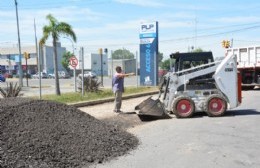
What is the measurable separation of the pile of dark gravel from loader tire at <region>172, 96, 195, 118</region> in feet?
15.3

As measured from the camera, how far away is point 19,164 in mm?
7715

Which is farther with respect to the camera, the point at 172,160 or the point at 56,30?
the point at 56,30

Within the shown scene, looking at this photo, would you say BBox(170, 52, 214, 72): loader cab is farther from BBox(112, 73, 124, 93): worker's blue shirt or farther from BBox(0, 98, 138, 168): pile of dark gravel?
BBox(0, 98, 138, 168): pile of dark gravel

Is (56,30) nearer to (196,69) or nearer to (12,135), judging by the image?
(196,69)

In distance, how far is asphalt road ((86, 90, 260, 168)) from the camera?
28.2ft

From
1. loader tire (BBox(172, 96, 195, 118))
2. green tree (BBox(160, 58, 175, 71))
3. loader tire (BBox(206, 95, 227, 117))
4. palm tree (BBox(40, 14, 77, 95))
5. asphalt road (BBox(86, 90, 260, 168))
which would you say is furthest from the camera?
palm tree (BBox(40, 14, 77, 95))

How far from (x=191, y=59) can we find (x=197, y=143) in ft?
24.2

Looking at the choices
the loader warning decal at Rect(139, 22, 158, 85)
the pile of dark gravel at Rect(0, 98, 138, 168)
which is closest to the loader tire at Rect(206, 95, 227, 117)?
the pile of dark gravel at Rect(0, 98, 138, 168)

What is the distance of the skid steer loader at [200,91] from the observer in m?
15.6

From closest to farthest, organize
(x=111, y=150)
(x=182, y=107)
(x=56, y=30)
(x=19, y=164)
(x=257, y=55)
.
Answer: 1. (x=19, y=164)
2. (x=111, y=150)
3. (x=182, y=107)
4. (x=56, y=30)
5. (x=257, y=55)

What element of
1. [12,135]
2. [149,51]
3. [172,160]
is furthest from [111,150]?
[149,51]

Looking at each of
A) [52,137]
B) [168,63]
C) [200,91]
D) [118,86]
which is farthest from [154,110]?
[168,63]

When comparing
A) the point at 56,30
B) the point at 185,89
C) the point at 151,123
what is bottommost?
the point at 151,123

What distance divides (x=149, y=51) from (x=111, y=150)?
26254mm
